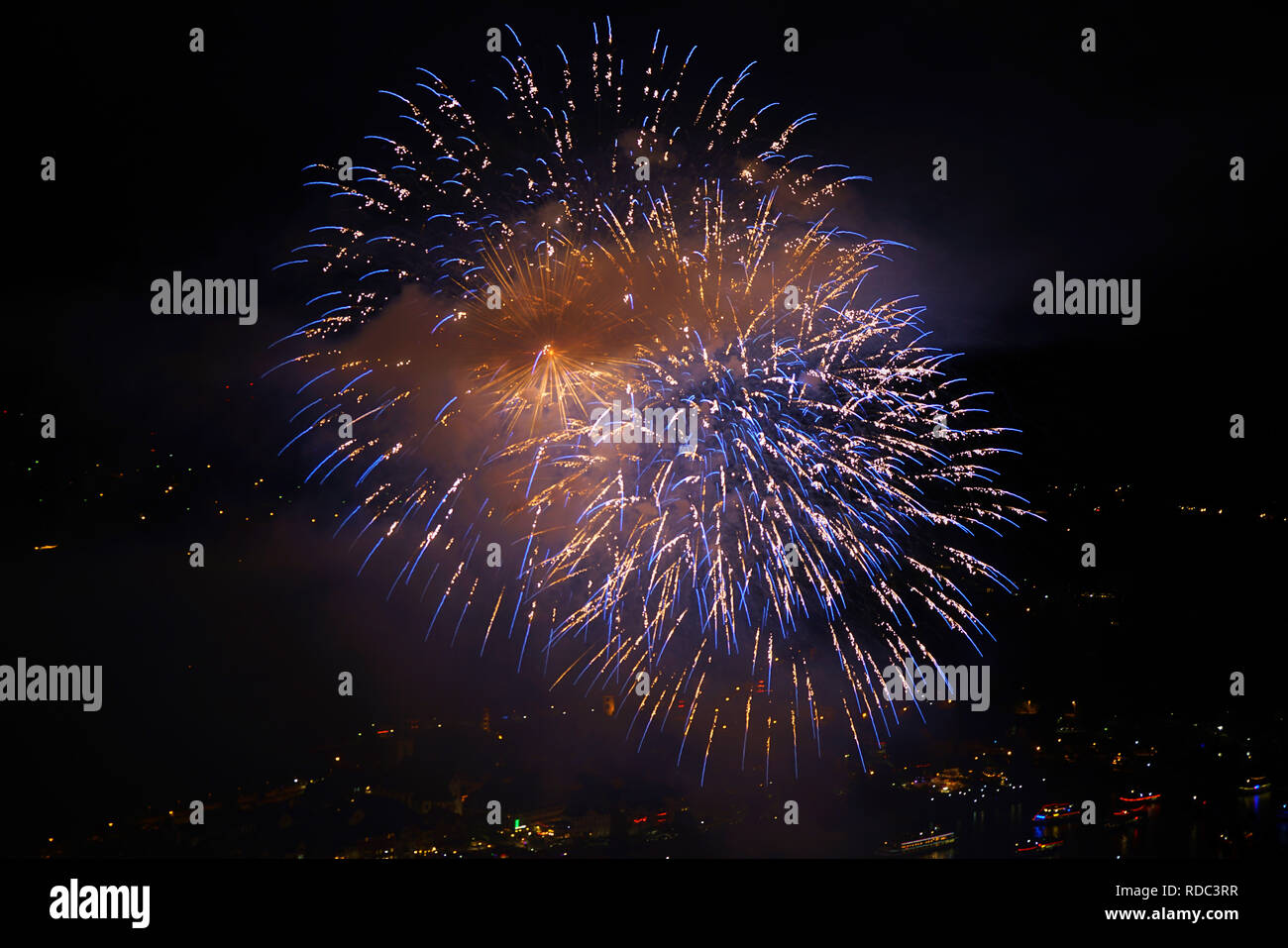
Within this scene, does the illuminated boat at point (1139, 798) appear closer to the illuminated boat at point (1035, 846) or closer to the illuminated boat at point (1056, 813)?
the illuminated boat at point (1056, 813)

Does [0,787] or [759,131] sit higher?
[759,131]

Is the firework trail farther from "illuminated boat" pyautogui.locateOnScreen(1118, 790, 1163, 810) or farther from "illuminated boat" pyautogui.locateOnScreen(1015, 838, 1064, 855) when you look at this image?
"illuminated boat" pyautogui.locateOnScreen(1118, 790, 1163, 810)

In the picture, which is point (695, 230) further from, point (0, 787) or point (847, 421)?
point (0, 787)

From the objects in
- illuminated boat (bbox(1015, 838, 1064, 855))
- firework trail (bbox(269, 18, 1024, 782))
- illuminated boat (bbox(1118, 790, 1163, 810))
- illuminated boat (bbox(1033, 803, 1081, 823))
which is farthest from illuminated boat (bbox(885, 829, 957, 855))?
firework trail (bbox(269, 18, 1024, 782))

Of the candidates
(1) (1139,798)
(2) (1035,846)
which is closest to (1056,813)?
(2) (1035,846)

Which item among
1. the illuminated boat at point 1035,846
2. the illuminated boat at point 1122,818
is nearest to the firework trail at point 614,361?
the illuminated boat at point 1035,846

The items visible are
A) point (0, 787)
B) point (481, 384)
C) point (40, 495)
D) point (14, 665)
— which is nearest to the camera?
point (481, 384)
